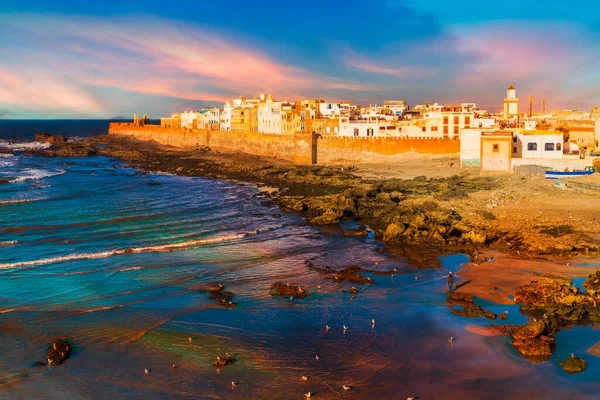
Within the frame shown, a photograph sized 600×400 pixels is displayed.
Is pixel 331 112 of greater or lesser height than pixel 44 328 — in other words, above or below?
above

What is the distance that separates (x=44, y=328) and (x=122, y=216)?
56.4ft

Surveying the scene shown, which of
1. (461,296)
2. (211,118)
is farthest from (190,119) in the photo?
(461,296)

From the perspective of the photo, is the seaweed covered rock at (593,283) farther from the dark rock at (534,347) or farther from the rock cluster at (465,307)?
the dark rock at (534,347)

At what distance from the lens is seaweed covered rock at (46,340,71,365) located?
46.1 feet

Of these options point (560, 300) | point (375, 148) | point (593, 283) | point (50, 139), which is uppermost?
point (50, 139)

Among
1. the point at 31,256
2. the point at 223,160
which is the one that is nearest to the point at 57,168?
the point at 223,160

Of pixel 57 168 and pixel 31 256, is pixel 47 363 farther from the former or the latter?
pixel 57 168

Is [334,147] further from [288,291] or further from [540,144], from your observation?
[288,291]

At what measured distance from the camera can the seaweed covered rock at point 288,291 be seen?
1895 centimetres

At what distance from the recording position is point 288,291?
19188 mm

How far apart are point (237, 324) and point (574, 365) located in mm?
9203

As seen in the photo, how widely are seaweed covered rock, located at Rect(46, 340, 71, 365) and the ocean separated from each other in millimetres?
204

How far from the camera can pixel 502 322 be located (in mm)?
16312

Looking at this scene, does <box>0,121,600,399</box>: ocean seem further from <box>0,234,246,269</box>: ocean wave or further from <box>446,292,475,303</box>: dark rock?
<box>446,292,475,303</box>: dark rock
